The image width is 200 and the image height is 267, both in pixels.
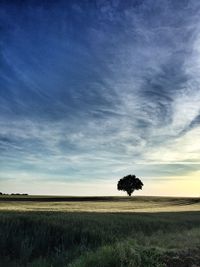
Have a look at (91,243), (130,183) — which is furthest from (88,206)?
(130,183)

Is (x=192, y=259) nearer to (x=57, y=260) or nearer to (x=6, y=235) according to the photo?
(x=57, y=260)

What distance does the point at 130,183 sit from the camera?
124 m

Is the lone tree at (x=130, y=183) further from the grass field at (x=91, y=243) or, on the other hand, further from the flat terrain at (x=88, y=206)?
the grass field at (x=91, y=243)

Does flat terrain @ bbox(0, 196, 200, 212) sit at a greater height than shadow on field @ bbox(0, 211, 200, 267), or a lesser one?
greater

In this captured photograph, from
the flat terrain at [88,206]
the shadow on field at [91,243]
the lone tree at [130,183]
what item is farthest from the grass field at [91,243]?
the lone tree at [130,183]

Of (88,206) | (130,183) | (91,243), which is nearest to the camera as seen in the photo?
→ (91,243)

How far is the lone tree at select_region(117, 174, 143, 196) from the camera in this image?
124062 millimetres

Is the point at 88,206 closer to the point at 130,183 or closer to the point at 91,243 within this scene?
the point at 91,243

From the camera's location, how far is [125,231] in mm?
21234

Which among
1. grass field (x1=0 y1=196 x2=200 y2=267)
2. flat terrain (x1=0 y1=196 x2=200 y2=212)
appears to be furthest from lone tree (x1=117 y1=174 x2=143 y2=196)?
grass field (x1=0 y1=196 x2=200 y2=267)

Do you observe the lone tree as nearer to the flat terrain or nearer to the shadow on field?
the flat terrain

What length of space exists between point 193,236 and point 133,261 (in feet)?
20.6

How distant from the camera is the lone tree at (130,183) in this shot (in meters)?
124

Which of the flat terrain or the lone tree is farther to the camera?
the lone tree
